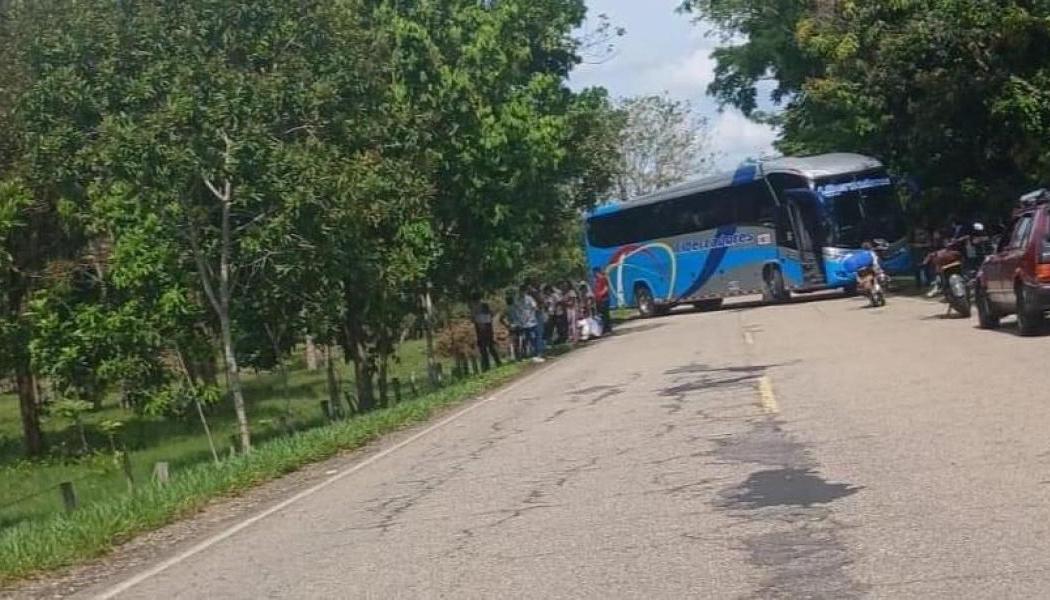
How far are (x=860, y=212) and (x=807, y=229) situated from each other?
5.33 feet

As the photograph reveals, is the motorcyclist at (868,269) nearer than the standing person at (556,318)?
Yes

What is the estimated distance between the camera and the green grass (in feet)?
73.4

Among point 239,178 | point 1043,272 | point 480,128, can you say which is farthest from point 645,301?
point 1043,272

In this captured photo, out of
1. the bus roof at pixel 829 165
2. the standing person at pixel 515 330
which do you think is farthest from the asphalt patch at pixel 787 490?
the bus roof at pixel 829 165

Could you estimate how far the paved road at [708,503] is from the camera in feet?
24.4

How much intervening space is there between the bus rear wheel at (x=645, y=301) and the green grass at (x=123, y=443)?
31.3 feet

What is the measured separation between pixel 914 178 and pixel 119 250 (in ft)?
80.8

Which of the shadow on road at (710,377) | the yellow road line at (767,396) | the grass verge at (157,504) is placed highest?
the grass verge at (157,504)

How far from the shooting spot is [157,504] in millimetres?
13164

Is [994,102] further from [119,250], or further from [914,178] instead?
[119,250]

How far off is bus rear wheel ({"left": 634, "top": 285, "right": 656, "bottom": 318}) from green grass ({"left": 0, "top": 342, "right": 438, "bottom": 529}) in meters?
9.55

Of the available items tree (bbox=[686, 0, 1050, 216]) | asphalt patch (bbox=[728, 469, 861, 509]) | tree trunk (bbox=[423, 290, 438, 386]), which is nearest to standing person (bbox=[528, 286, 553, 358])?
tree trunk (bbox=[423, 290, 438, 386])

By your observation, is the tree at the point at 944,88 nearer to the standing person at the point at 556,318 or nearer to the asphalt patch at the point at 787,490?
the standing person at the point at 556,318

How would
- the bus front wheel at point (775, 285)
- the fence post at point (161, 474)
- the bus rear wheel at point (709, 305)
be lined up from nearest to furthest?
the fence post at point (161, 474) → the bus front wheel at point (775, 285) → the bus rear wheel at point (709, 305)
